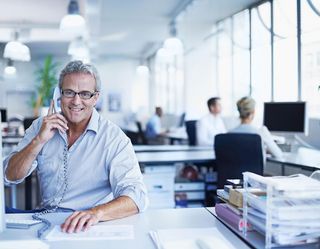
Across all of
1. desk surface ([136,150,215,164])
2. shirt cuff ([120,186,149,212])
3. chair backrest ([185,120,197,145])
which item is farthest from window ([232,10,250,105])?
shirt cuff ([120,186,149,212])

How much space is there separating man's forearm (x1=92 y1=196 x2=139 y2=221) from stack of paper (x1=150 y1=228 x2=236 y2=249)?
0.76ft

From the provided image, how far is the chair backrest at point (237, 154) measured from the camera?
3453 mm

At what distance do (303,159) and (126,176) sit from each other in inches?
91.5

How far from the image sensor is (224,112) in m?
8.40

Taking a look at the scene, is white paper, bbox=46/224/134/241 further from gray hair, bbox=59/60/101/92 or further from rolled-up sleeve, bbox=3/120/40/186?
gray hair, bbox=59/60/101/92

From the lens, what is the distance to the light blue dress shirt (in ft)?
6.40

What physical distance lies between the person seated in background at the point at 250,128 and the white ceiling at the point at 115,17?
329cm

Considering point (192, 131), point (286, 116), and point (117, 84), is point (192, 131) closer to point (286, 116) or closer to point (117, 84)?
point (286, 116)

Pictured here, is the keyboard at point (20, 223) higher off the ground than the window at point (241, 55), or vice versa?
the window at point (241, 55)

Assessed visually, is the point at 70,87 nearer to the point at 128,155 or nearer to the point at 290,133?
the point at 128,155

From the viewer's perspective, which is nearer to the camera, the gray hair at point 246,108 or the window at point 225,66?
the gray hair at point 246,108

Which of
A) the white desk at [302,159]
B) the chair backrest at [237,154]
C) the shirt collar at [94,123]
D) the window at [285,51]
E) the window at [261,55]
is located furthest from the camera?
the window at [261,55]

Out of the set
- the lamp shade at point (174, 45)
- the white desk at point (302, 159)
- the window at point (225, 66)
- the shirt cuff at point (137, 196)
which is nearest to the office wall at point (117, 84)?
the window at point (225, 66)

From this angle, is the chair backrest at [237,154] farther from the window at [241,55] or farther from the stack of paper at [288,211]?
the window at [241,55]
